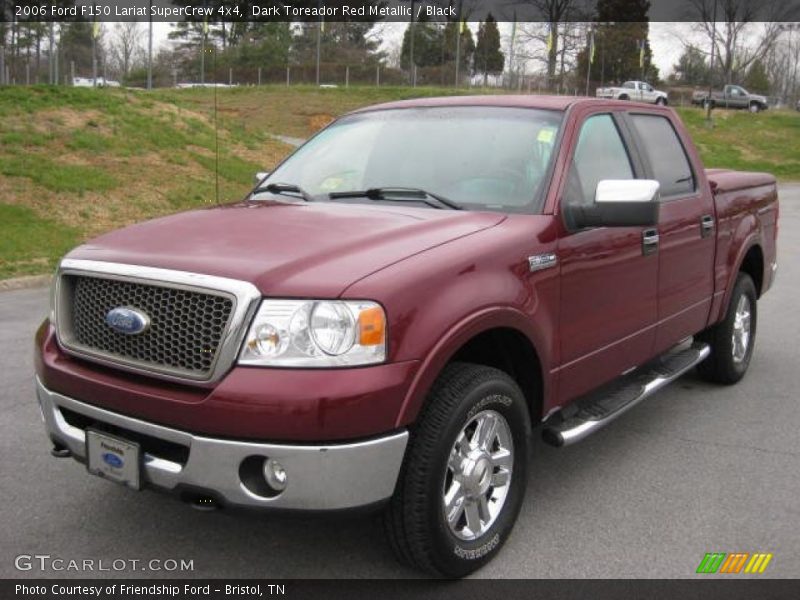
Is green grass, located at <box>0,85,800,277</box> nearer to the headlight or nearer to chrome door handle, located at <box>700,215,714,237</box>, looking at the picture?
chrome door handle, located at <box>700,215,714,237</box>

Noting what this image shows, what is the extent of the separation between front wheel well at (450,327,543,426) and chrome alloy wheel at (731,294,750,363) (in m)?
2.73

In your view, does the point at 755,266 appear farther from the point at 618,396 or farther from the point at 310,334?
the point at 310,334

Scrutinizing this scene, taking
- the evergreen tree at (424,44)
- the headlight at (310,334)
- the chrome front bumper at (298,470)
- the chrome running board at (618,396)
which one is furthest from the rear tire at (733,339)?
the evergreen tree at (424,44)

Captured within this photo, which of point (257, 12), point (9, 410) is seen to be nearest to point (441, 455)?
point (9, 410)

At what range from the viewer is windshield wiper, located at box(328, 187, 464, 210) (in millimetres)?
3711

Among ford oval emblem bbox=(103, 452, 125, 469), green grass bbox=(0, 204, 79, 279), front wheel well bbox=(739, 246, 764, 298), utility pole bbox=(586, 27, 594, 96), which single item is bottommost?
green grass bbox=(0, 204, 79, 279)

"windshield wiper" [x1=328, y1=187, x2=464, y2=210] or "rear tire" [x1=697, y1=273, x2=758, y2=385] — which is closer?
"windshield wiper" [x1=328, y1=187, x2=464, y2=210]

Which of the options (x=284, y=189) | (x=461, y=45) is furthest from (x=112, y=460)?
(x=461, y=45)

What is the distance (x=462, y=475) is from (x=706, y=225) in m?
2.73

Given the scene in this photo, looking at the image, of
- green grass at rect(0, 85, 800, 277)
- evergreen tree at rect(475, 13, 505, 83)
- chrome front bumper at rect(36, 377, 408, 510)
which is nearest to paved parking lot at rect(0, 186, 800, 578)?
chrome front bumper at rect(36, 377, 408, 510)

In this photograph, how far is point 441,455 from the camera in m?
2.90

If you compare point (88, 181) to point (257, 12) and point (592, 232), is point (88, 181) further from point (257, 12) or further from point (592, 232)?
point (257, 12)

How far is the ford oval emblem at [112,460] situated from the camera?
2915 millimetres

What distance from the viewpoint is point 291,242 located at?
3.04m
